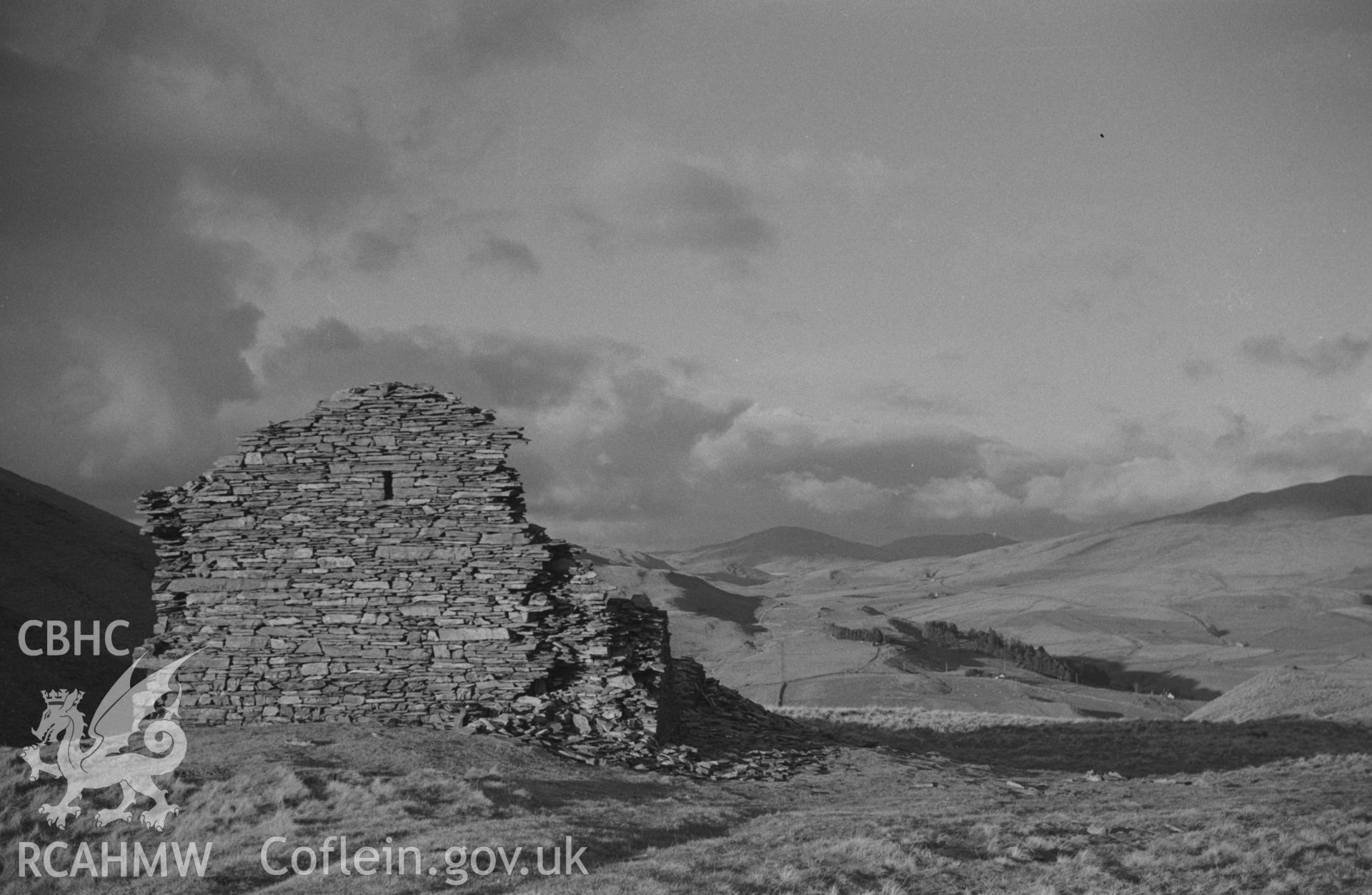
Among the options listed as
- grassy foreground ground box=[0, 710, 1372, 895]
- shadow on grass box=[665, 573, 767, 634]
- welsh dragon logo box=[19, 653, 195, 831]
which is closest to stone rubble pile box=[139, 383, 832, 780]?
grassy foreground ground box=[0, 710, 1372, 895]

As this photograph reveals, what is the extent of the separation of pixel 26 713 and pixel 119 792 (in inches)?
804

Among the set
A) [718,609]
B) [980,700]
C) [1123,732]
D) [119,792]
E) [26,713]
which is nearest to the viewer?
[119,792]

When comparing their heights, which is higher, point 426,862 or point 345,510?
point 345,510

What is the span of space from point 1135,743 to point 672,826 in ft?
58.0

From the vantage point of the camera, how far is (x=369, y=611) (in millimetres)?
20703

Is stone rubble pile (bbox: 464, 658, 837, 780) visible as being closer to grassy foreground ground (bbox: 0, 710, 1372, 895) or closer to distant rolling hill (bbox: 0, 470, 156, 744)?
grassy foreground ground (bbox: 0, 710, 1372, 895)

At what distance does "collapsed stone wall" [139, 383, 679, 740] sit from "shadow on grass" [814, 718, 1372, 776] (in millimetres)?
7961

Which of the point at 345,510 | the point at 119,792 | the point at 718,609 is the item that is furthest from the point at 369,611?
the point at 718,609

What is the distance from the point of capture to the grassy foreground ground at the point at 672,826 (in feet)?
36.8

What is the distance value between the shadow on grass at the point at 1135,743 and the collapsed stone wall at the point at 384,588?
796 centimetres

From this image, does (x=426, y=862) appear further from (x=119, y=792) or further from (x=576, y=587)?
(x=576, y=587)

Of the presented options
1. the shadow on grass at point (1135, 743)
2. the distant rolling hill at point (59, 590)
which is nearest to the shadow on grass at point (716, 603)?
the distant rolling hill at point (59, 590)

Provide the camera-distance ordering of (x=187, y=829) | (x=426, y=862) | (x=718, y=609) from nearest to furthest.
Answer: (x=426, y=862) < (x=187, y=829) < (x=718, y=609)

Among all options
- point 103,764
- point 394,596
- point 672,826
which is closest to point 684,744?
point 394,596
